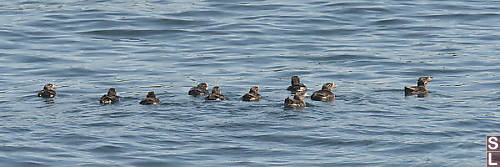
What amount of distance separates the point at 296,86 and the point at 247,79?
6.56 feet

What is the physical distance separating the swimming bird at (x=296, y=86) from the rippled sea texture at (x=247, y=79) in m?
0.19

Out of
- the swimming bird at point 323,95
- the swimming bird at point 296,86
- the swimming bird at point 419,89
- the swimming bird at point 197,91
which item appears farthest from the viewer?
the swimming bird at point 296,86

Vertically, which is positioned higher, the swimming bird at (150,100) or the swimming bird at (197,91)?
the swimming bird at (197,91)

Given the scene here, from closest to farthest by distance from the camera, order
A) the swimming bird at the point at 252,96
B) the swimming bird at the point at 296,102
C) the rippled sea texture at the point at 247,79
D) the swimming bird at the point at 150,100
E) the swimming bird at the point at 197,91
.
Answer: the rippled sea texture at the point at 247,79, the swimming bird at the point at 296,102, the swimming bird at the point at 150,100, the swimming bird at the point at 252,96, the swimming bird at the point at 197,91

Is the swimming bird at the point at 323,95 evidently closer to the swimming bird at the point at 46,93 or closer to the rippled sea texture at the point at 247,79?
the rippled sea texture at the point at 247,79

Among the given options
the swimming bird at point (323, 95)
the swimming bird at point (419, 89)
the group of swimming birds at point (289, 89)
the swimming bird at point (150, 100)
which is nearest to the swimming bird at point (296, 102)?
the group of swimming birds at point (289, 89)

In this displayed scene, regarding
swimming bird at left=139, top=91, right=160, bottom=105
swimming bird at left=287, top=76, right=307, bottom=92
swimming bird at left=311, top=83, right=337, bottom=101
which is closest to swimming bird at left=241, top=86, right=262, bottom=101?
swimming bird at left=311, top=83, right=337, bottom=101

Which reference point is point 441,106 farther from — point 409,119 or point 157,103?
point 157,103

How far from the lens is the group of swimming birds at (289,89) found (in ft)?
57.5

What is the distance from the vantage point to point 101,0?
33.6 meters

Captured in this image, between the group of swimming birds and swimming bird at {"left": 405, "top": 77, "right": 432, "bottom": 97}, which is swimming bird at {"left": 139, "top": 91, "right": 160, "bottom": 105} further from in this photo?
swimming bird at {"left": 405, "top": 77, "right": 432, "bottom": 97}

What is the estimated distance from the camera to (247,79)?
21203mm

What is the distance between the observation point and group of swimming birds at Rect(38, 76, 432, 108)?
17.5m

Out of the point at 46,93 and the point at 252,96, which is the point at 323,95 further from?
the point at 46,93
